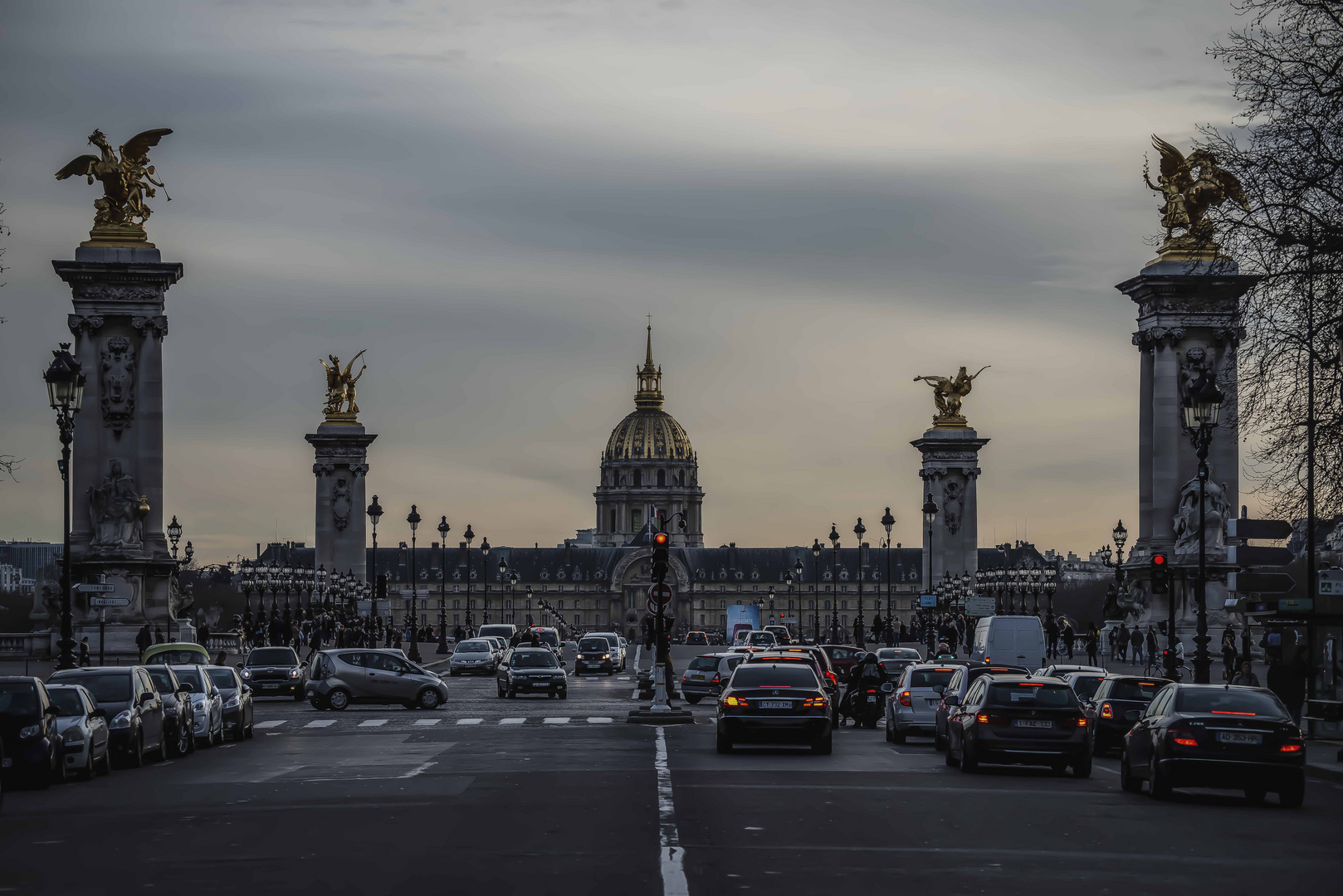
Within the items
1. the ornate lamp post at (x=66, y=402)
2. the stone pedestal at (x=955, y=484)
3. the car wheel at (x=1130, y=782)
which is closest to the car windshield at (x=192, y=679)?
the ornate lamp post at (x=66, y=402)

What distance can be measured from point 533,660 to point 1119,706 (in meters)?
24.3

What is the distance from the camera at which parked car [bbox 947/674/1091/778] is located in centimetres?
2675

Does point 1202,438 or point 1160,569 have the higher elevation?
point 1202,438

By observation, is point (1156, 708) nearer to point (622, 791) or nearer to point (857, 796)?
point (857, 796)

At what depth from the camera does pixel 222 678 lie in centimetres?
3734

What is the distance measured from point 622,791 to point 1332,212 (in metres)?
12.4

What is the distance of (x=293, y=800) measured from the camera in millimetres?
22094

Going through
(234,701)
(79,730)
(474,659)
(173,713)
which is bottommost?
(474,659)

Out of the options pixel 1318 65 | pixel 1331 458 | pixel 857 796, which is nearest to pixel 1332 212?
pixel 1318 65

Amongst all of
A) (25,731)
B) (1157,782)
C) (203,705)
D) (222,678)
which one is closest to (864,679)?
(222,678)

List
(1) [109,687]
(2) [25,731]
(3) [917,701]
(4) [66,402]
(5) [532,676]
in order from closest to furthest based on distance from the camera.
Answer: (2) [25,731]
(1) [109,687]
(3) [917,701]
(4) [66,402]
(5) [532,676]

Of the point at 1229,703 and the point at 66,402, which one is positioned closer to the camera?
the point at 1229,703

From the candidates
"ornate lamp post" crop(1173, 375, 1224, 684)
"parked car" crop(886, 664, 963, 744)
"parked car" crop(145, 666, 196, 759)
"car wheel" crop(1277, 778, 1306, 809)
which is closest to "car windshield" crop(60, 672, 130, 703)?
"parked car" crop(145, 666, 196, 759)

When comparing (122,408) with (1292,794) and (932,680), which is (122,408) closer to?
(932,680)
